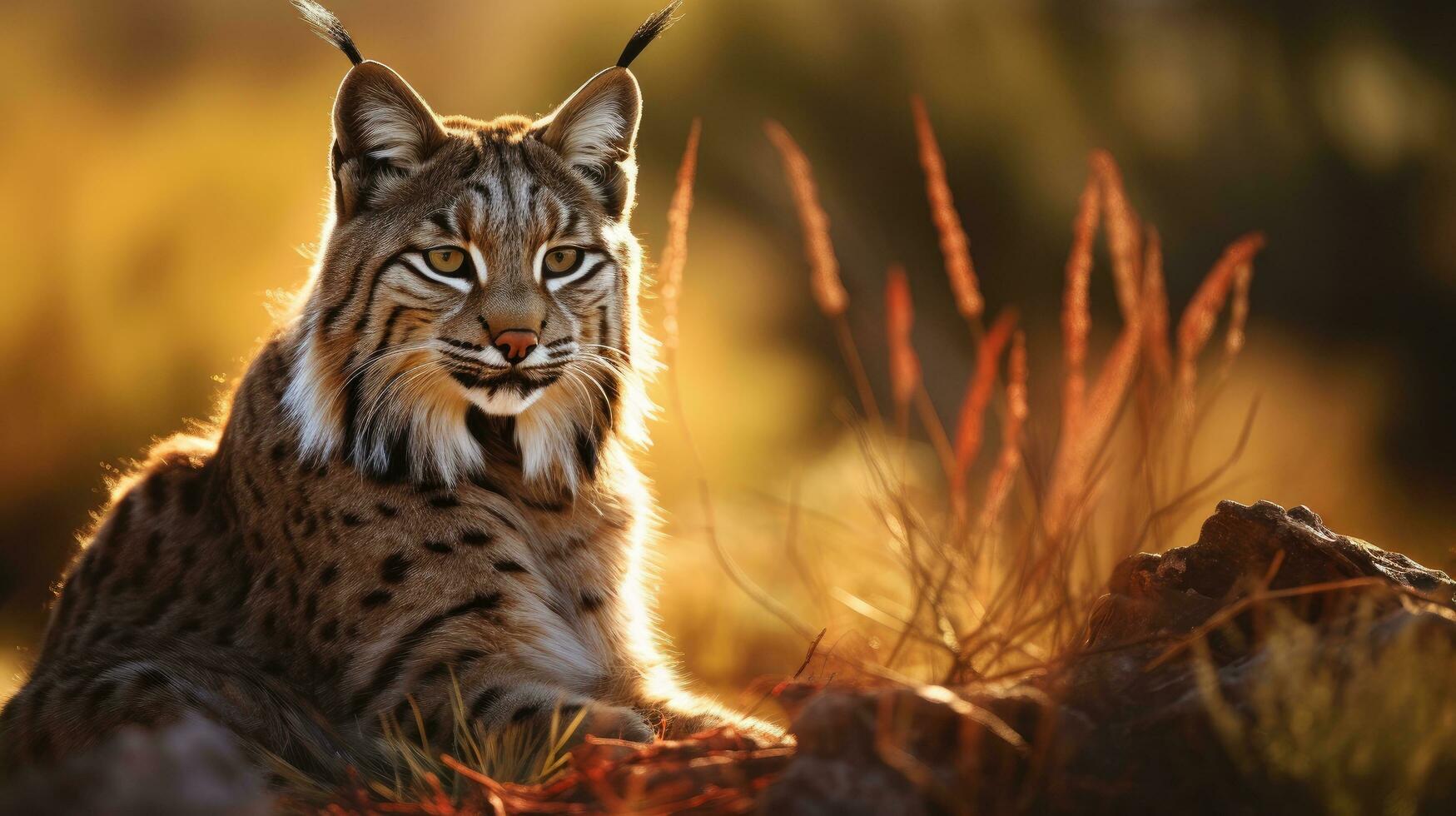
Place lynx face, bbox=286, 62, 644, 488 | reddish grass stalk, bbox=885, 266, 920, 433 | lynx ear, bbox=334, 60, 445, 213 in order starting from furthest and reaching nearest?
lynx ear, bbox=334, 60, 445, 213 → lynx face, bbox=286, 62, 644, 488 → reddish grass stalk, bbox=885, 266, 920, 433

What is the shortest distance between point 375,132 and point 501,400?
1.01m

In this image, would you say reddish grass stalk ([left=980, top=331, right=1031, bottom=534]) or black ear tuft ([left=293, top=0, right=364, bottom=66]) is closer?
reddish grass stalk ([left=980, top=331, right=1031, bottom=534])

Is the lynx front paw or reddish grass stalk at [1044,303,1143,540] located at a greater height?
reddish grass stalk at [1044,303,1143,540]

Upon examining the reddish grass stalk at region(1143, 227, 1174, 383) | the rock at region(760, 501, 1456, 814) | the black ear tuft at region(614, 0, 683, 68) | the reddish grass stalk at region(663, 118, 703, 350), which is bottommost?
the rock at region(760, 501, 1456, 814)

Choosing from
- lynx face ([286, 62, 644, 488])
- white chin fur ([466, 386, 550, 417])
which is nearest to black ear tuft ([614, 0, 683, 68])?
lynx face ([286, 62, 644, 488])

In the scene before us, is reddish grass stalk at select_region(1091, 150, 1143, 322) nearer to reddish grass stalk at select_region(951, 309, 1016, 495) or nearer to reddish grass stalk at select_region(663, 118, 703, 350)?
reddish grass stalk at select_region(951, 309, 1016, 495)

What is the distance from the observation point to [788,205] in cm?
1276

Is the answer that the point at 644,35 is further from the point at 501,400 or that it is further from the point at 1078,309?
the point at 1078,309

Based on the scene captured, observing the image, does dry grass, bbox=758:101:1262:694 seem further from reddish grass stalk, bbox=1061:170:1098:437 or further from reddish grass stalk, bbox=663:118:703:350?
Answer: reddish grass stalk, bbox=663:118:703:350

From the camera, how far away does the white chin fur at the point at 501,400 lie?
12.8 ft

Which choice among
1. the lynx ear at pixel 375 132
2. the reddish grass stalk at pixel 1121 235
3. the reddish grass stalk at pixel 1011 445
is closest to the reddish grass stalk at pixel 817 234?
the reddish grass stalk at pixel 1011 445

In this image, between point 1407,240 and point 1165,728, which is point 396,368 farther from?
point 1407,240

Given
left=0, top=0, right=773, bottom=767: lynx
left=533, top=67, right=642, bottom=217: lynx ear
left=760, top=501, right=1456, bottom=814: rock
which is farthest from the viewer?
left=533, top=67, right=642, bottom=217: lynx ear

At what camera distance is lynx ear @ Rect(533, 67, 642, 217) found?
436 centimetres
